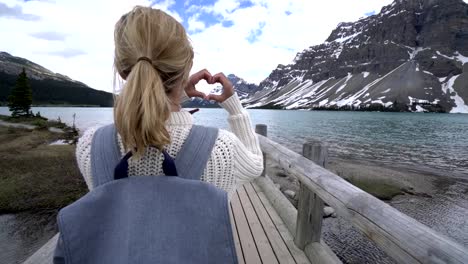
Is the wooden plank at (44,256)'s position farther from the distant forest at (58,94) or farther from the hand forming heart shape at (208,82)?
the distant forest at (58,94)

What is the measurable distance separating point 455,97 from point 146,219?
535 feet

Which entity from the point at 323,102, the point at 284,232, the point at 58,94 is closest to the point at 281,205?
the point at 284,232

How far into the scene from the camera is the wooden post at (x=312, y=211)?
370 cm

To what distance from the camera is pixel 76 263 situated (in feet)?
3.42

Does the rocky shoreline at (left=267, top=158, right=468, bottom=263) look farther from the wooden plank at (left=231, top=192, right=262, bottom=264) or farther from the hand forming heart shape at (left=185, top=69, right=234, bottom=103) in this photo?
the hand forming heart shape at (left=185, top=69, right=234, bottom=103)

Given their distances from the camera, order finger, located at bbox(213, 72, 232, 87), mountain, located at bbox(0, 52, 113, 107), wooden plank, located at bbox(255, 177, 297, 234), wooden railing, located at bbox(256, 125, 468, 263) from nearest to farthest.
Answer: wooden railing, located at bbox(256, 125, 468, 263), finger, located at bbox(213, 72, 232, 87), wooden plank, located at bbox(255, 177, 297, 234), mountain, located at bbox(0, 52, 113, 107)

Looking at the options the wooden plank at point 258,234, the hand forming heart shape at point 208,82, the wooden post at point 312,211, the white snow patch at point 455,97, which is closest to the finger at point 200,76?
the hand forming heart shape at point 208,82

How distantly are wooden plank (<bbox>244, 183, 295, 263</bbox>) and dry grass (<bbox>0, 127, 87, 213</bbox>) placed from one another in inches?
285

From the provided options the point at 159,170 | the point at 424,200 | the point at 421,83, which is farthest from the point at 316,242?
the point at 421,83

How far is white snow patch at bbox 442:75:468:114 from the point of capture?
121 meters

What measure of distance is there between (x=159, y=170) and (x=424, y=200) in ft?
43.9

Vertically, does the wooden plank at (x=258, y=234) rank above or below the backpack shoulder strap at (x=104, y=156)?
below

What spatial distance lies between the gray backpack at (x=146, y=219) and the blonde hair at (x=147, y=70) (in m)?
0.10

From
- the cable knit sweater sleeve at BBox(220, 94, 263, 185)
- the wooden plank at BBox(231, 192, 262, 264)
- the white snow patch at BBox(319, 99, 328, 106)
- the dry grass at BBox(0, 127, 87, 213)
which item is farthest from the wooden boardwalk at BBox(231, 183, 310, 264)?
the white snow patch at BBox(319, 99, 328, 106)
